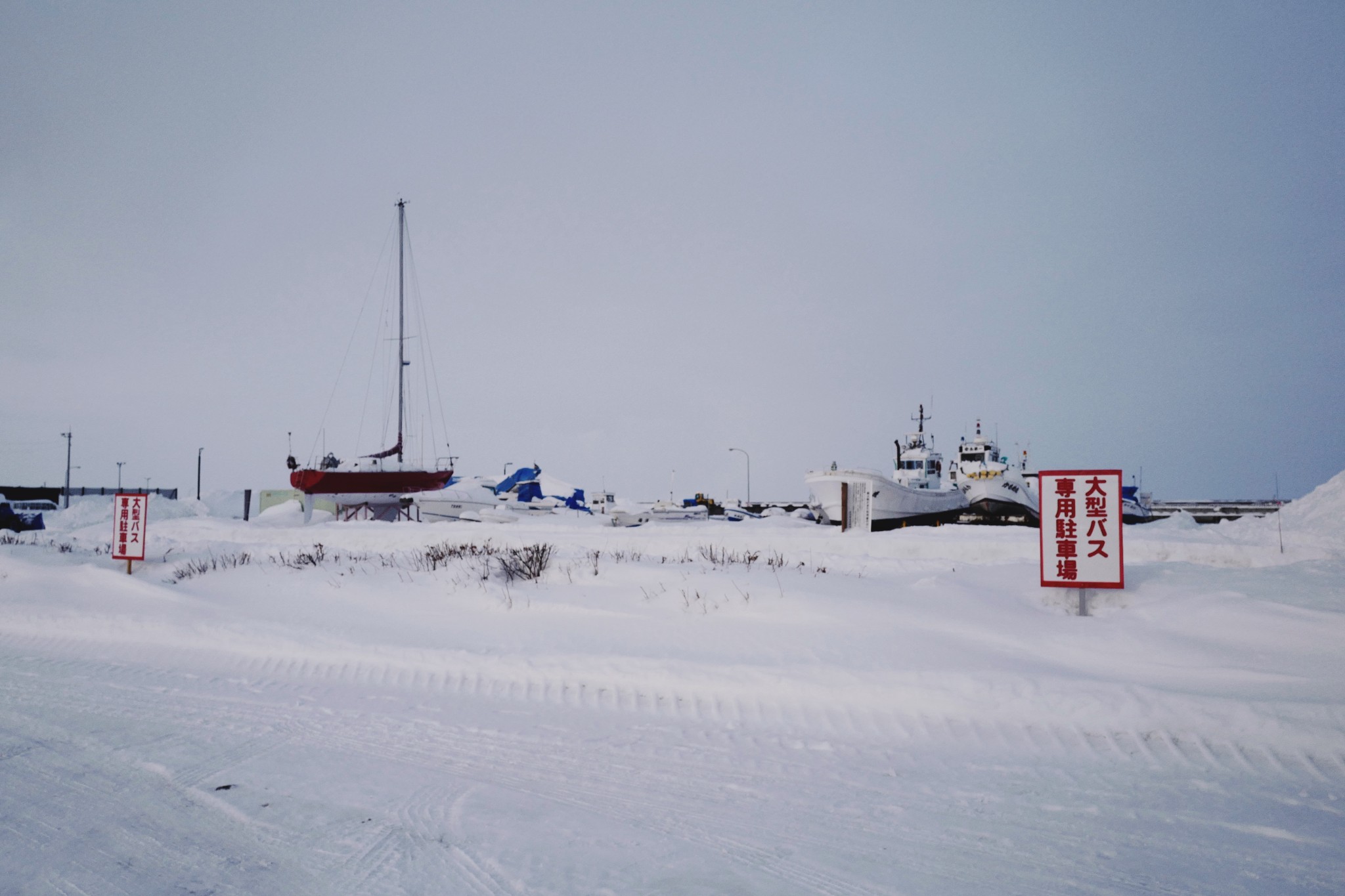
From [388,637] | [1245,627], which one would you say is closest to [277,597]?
[388,637]

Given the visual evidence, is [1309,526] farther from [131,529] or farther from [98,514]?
[98,514]

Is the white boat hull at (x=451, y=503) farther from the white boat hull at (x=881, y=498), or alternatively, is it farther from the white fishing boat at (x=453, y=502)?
the white boat hull at (x=881, y=498)

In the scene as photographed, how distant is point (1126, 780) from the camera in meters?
4.64

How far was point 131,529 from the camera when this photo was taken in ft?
44.7

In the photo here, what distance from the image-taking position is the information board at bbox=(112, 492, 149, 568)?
13.5 m

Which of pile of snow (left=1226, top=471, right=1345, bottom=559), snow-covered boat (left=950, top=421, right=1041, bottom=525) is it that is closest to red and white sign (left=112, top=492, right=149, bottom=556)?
Result: pile of snow (left=1226, top=471, right=1345, bottom=559)

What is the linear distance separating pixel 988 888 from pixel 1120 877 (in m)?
0.68

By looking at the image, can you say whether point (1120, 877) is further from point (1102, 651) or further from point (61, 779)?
point (61, 779)

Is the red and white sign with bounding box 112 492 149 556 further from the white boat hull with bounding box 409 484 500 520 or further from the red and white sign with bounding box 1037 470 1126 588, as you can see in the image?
the white boat hull with bounding box 409 484 500 520

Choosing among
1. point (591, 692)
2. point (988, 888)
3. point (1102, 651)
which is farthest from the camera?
point (1102, 651)

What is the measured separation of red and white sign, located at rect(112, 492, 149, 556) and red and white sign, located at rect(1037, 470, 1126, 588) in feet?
49.0

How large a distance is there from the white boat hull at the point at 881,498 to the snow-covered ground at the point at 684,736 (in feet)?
62.1

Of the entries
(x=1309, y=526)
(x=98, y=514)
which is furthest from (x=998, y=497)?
(x=98, y=514)

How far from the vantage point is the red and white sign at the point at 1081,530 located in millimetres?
8078
